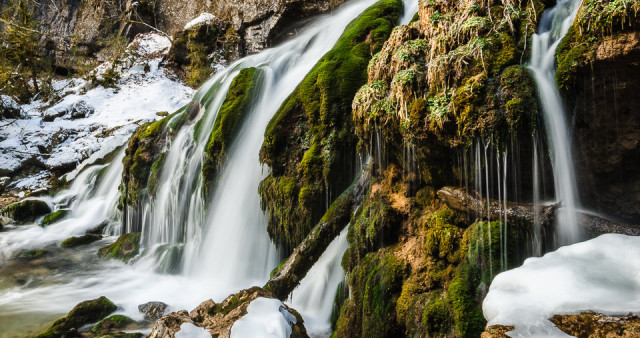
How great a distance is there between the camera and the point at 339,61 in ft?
21.2

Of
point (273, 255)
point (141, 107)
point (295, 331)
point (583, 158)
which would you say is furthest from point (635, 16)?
point (141, 107)

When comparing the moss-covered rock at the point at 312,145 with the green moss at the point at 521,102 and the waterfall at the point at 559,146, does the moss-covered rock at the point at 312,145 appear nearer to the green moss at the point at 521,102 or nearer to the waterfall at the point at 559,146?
the green moss at the point at 521,102

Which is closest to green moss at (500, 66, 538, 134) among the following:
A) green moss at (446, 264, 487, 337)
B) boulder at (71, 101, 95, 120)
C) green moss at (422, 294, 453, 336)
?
green moss at (446, 264, 487, 337)

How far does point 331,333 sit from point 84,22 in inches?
1080

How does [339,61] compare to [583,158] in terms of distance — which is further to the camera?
[339,61]

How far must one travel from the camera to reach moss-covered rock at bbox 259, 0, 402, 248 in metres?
5.54

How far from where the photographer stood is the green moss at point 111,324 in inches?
205

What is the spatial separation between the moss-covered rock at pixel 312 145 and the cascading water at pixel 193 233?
Answer: 2.43ft

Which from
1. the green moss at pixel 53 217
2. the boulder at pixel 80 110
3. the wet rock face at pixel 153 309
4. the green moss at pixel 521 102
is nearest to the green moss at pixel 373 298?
the green moss at pixel 521 102

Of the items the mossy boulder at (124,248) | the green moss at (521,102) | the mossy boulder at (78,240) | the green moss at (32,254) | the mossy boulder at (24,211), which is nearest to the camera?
the green moss at (521,102)

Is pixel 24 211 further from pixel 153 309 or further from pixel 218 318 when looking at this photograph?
pixel 218 318

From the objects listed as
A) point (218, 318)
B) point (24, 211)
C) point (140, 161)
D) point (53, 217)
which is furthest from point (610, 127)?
point (24, 211)

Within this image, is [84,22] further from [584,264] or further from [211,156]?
[584,264]

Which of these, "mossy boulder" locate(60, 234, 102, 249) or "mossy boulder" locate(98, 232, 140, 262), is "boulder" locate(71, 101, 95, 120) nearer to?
"mossy boulder" locate(60, 234, 102, 249)
